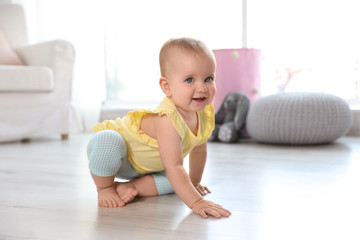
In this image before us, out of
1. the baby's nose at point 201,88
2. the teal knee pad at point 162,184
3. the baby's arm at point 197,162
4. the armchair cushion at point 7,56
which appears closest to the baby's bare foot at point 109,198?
the teal knee pad at point 162,184

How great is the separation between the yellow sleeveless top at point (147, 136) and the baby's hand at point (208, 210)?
0.16 metres

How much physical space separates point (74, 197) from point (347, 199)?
0.71 m

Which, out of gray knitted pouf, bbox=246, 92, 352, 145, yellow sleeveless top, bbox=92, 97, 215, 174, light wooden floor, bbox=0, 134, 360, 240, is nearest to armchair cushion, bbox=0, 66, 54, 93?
light wooden floor, bbox=0, 134, 360, 240

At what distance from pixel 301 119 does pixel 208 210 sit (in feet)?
4.38

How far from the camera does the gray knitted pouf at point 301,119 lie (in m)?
2.11

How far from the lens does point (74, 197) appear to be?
113cm

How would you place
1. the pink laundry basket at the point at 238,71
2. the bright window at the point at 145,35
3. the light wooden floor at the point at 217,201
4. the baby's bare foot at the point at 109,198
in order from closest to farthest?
the light wooden floor at the point at 217,201 < the baby's bare foot at the point at 109,198 < the pink laundry basket at the point at 238,71 < the bright window at the point at 145,35

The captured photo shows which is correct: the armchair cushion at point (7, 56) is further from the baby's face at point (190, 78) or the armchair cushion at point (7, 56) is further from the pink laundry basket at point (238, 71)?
the baby's face at point (190, 78)

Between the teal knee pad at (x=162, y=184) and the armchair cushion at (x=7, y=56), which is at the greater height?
the armchair cushion at (x=7, y=56)

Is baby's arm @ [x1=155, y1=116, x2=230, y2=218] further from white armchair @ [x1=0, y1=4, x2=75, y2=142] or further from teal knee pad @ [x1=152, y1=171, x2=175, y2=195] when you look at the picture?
white armchair @ [x1=0, y1=4, x2=75, y2=142]

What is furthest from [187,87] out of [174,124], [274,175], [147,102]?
[147,102]

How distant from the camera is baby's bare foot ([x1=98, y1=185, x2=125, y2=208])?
3.38ft

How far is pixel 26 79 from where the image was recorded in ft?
7.80

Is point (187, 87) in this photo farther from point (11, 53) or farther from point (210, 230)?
point (11, 53)
